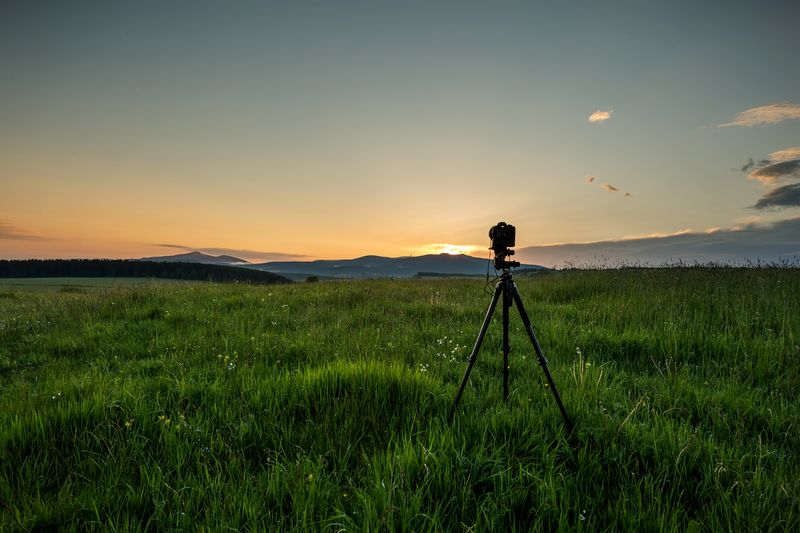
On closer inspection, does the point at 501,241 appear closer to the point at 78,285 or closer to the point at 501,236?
the point at 501,236

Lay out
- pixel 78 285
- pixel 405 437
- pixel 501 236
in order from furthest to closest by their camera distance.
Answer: pixel 78 285
pixel 501 236
pixel 405 437

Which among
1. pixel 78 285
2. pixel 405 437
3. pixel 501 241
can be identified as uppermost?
pixel 501 241

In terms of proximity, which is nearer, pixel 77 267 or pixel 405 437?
pixel 405 437

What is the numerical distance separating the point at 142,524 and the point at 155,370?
3780 mm

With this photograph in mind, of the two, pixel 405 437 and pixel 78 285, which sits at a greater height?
pixel 405 437

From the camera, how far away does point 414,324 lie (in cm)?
802

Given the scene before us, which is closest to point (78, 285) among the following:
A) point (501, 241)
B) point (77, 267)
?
point (501, 241)

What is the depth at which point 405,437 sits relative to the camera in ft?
10.3

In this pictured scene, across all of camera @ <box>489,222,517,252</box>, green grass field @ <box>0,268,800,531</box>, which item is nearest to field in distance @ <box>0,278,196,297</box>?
green grass field @ <box>0,268,800,531</box>

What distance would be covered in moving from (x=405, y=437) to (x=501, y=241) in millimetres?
2095

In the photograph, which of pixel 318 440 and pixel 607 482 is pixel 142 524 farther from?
pixel 607 482

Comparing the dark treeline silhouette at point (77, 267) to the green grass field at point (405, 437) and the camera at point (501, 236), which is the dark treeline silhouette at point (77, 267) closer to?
the green grass field at point (405, 437)

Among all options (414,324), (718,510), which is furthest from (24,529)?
(414,324)

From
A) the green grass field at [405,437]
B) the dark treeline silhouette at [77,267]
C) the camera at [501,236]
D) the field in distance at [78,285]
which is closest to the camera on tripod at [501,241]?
the camera at [501,236]
